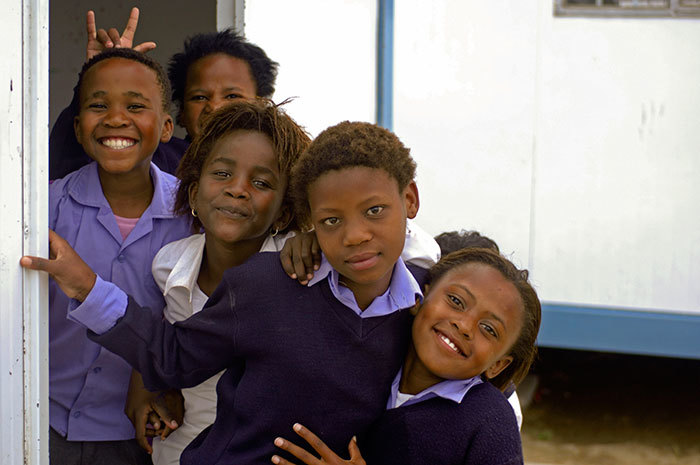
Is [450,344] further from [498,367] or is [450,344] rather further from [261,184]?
[261,184]

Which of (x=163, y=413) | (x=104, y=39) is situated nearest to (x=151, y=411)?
(x=163, y=413)

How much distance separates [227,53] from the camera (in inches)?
106

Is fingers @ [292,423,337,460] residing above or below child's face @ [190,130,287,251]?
below

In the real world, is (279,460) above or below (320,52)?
below

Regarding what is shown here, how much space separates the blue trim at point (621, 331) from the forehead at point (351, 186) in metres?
3.14

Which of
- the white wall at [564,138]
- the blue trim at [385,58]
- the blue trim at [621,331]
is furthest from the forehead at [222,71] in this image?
the blue trim at [621,331]

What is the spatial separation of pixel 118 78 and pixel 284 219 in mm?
639

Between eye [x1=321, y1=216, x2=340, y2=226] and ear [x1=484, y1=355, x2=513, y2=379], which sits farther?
ear [x1=484, y1=355, x2=513, y2=379]

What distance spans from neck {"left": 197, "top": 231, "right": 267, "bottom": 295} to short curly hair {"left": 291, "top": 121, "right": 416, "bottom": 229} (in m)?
0.27

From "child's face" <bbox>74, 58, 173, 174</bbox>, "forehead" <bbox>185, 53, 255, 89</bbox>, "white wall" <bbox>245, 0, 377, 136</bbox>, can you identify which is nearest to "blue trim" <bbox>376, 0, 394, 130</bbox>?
"white wall" <bbox>245, 0, 377, 136</bbox>

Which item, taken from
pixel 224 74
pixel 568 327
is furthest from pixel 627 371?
pixel 224 74

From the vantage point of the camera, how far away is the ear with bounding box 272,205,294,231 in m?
1.89

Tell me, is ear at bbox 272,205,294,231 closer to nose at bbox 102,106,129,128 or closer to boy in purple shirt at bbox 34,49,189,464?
boy in purple shirt at bbox 34,49,189,464

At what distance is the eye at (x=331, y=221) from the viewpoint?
1585 millimetres
